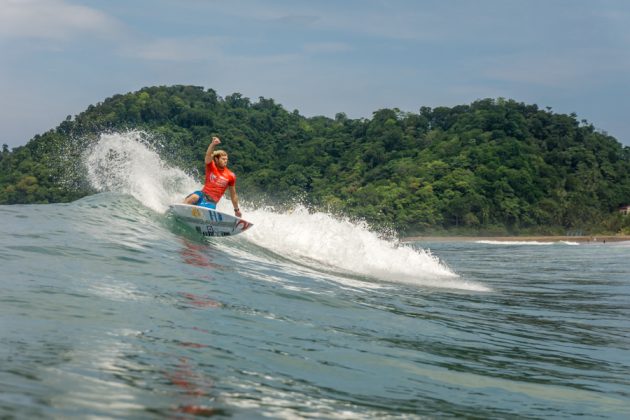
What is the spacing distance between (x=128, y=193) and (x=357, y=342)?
12.5 meters

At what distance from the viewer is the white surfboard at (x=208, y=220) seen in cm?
1655

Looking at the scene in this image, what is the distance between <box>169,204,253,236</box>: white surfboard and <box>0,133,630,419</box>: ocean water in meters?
0.28

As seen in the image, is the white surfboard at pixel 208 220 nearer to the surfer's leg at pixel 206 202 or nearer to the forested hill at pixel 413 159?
the surfer's leg at pixel 206 202

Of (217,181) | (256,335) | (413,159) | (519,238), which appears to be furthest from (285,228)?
(413,159)

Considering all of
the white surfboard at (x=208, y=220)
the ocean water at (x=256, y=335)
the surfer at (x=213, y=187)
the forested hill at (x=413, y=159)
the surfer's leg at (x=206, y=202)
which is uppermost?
the forested hill at (x=413, y=159)

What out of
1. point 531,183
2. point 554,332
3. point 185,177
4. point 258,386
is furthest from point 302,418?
point 531,183

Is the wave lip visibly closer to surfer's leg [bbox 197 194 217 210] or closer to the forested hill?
surfer's leg [bbox 197 194 217 210]

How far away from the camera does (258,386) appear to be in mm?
5730

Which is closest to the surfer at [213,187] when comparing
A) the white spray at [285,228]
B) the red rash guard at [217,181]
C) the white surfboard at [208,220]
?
the red rash guard at [217,181]

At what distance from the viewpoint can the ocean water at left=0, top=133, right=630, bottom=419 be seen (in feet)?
17.6

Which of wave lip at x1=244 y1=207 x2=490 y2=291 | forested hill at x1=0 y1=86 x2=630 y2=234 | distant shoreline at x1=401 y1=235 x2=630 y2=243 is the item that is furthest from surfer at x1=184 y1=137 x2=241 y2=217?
distant shoreline at x1=401 y1=235 x2=630 y2=243

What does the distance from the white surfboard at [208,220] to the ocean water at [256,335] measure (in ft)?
0.90

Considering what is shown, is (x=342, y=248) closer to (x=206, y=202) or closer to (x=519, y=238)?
(x=206, y=202)

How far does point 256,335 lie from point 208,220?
30.3 feet
